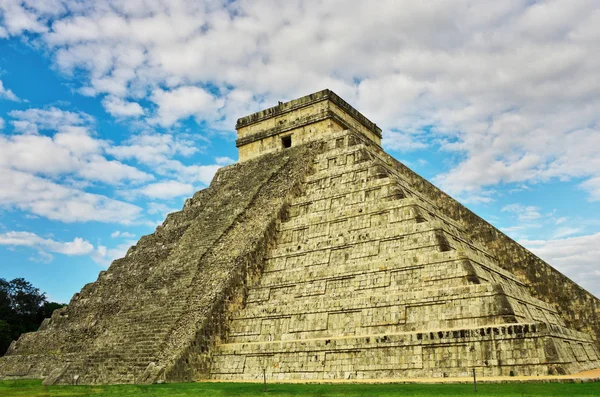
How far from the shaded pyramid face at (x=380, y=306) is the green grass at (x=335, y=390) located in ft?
4.34

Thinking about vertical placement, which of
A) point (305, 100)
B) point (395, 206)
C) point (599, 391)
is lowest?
point (599, 391)

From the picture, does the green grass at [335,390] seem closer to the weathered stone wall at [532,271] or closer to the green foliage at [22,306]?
the weathered stone wall at [532,271]

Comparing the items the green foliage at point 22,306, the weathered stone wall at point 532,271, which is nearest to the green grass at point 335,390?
the weathered stone wall at point 532,271

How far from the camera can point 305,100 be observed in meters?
21.5

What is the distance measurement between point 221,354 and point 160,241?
7332mm

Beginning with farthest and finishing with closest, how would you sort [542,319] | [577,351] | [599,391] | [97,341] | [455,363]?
1. [97,341]
2. [542,319]
3. [577,351]
4. [455,363]
5. [599,391]

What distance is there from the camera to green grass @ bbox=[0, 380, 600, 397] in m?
8.80

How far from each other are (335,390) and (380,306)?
11.1 feet

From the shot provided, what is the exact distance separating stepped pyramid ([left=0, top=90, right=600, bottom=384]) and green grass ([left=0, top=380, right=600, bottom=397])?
123 cm

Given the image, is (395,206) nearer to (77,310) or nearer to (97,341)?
(97,341)

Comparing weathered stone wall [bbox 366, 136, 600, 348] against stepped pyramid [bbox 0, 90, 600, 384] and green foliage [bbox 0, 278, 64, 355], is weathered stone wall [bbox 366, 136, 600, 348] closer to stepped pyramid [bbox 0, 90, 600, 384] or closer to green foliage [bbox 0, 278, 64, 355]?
stepped pyramid [bbox 0, 90, 600, 384]

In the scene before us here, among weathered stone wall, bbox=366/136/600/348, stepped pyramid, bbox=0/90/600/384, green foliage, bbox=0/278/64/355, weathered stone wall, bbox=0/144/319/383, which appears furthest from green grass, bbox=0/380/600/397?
green foliage, bbox=0/278/64/355

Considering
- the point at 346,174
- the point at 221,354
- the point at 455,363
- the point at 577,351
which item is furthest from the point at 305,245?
the point at 577,351

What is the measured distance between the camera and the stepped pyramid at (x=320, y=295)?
1202 cm
